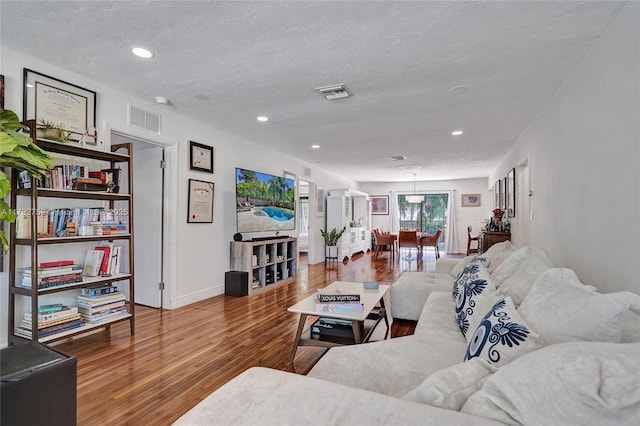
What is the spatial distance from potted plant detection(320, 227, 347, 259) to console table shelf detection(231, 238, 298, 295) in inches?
81.8

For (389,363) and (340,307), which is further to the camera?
(340,307)

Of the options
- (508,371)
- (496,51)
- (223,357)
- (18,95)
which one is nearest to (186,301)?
(223,357)

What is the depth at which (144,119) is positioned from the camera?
3525mm

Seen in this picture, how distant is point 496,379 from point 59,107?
3598 mm

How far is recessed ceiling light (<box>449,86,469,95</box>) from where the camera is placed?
10.0ft

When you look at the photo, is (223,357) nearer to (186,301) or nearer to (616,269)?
(186,301)

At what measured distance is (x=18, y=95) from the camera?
2506mm

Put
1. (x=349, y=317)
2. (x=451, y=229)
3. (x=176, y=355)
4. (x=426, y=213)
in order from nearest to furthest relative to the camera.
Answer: (x=349, y=317) < (x=176, y=355) < (x=451, y=229) < (x=426, y=213)

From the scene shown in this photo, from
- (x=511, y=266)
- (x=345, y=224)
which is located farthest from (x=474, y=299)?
(x=345, y=224)

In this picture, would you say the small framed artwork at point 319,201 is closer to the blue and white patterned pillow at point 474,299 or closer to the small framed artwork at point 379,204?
the small framed artwork at point 379,204

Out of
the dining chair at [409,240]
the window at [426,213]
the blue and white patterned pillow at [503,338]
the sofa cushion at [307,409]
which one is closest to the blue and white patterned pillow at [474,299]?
the blue and white patterned pillow at [503,338]

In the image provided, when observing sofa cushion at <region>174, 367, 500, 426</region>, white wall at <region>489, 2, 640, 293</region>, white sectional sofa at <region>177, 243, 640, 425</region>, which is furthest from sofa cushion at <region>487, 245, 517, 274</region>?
sofa cushion at <region>174, 367, 500, 426</region>

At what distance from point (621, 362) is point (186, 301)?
418 centimetres

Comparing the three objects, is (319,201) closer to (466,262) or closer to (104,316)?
(466,262)
